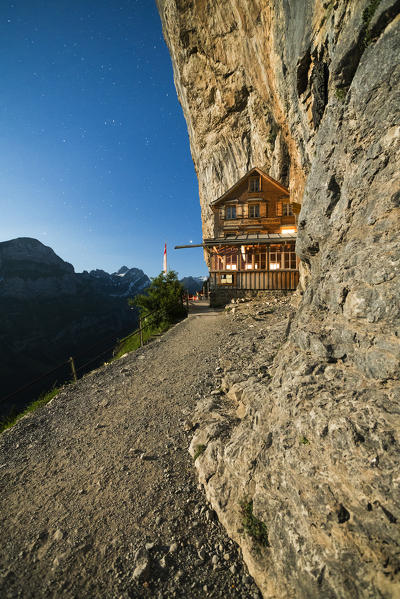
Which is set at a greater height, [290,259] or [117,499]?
[290,259]

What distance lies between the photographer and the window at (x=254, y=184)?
2378 centimetres

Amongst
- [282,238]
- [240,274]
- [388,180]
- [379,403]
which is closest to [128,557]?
[379,403]

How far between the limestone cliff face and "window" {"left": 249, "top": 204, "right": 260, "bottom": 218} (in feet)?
48.1

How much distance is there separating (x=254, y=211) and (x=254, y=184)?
2866 mm

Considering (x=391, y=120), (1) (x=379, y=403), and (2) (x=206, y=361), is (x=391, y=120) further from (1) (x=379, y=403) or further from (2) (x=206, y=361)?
(2) (x=206, y=361)

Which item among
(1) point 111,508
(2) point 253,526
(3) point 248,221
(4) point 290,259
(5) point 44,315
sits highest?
(3) point 248,221

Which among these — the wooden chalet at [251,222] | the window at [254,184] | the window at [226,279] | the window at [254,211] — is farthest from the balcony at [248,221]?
the window at [226,279]

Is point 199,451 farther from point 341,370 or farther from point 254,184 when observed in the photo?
point 254,184

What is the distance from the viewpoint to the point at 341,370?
3.81 m

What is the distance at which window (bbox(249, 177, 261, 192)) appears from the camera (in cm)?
2378

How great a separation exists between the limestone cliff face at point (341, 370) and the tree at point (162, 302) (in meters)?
11.4

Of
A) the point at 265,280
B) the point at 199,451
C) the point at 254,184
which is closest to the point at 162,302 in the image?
the point at 265,280

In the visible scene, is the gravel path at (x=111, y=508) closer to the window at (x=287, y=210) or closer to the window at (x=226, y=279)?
the window at (x=226, y=279)

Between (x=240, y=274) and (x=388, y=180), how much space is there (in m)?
13.8
